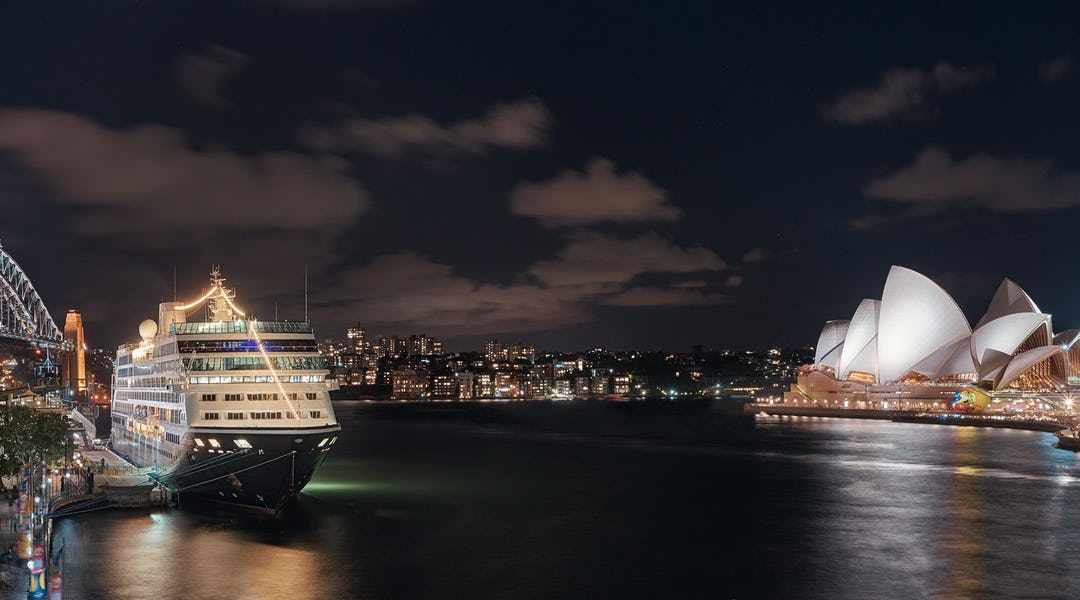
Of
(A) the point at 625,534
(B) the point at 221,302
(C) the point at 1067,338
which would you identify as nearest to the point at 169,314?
(B) the point at 221,302

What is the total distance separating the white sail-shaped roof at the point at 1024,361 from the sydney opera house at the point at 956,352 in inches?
3.7

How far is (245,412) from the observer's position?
3434 cm

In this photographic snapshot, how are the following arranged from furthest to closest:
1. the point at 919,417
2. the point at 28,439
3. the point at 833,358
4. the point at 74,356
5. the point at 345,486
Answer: the point at 74,356
the point at 833,358
the point at 919,417
the point at 345,486
the point at 28,439

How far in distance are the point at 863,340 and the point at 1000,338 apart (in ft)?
56.5

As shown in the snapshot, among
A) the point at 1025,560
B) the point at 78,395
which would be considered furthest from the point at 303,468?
the point at 78,395

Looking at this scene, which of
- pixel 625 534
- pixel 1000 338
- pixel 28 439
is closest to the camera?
pixel 625 534

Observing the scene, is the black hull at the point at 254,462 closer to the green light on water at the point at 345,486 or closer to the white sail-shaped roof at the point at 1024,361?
the green light on water at the point at 345,486

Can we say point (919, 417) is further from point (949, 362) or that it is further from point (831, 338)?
point (831, 338)

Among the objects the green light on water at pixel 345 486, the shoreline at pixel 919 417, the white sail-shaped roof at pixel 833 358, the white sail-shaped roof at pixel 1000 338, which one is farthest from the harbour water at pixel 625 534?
the white sail-shaped roof at pixel 833 358

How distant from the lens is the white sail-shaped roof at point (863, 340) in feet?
366

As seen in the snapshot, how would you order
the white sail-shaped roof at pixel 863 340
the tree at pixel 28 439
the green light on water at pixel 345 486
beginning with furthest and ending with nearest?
the white sail-shaped roof at pixel 863 340, the green light on water at pixel 345 486, the tree at pixel 28 439

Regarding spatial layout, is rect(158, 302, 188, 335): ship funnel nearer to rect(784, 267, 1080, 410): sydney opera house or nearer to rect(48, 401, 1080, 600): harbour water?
rect(48, 401, 1080, 600): harbour water

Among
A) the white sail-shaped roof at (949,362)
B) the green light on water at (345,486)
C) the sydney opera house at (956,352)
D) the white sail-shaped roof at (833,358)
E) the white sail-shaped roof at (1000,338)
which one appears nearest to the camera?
the green light on water at (345,486)

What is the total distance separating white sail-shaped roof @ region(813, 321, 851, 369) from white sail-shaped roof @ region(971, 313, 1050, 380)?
2165cm
